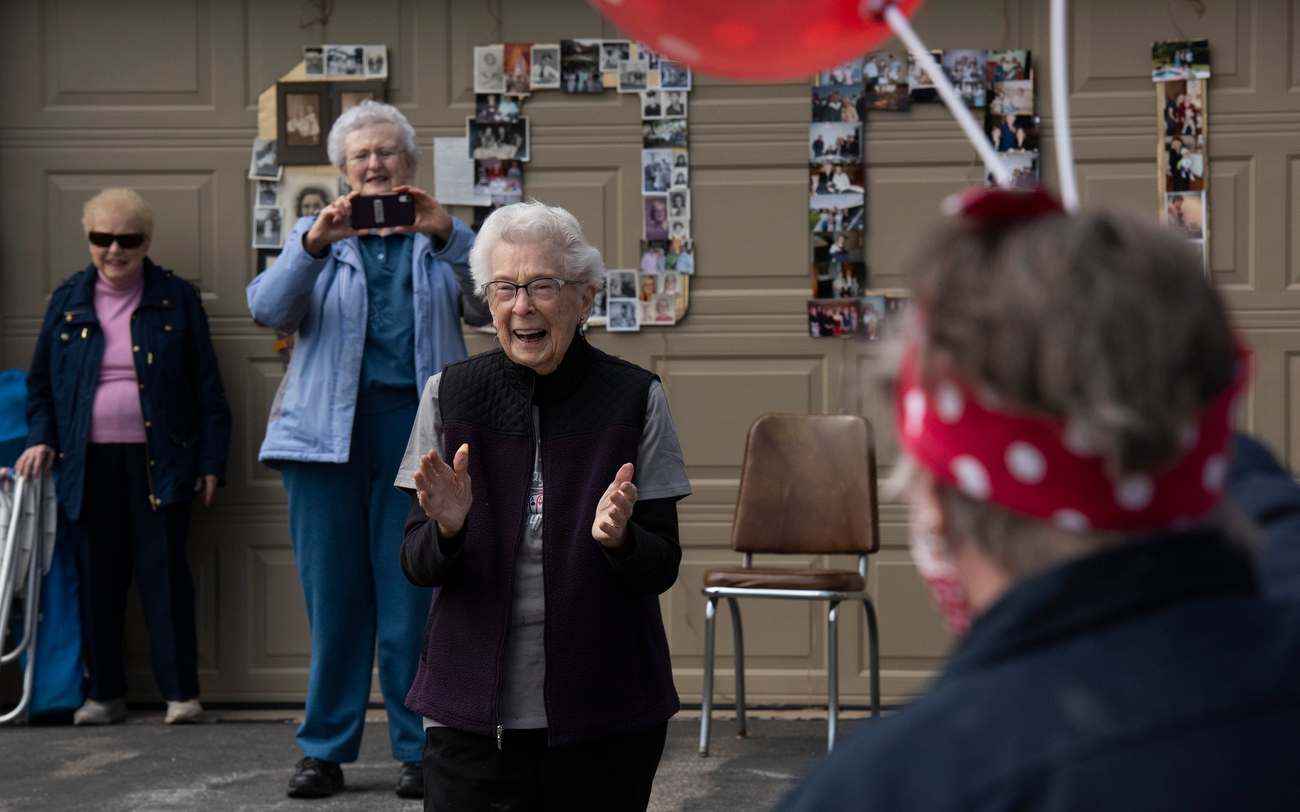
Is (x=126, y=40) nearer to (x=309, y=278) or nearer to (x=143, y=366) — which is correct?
(x=143, y=366)

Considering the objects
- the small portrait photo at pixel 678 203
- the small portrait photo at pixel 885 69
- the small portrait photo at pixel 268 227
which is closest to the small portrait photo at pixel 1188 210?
the small portrait photo at pixel 885 69

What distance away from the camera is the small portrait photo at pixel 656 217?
15.4 ft

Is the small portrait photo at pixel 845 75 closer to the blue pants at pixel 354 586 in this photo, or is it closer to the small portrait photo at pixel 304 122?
the small portrait photo at pixel 304 122

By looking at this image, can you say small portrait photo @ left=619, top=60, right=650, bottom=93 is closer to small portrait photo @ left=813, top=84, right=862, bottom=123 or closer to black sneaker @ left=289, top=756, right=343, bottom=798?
small portrait photo @ left=813, top=84, right=862, bottom=123

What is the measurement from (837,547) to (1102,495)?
3.64 m

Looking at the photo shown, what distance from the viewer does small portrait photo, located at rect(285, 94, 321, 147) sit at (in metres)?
4.70

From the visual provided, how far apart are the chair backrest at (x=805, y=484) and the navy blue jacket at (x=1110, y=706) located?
359 centimetres

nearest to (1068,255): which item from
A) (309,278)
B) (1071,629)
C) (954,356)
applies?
(954,356)

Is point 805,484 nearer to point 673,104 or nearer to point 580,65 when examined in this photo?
point 673,104

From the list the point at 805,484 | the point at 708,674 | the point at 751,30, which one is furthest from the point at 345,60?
the point at 751,30

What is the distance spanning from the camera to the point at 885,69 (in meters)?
4.62

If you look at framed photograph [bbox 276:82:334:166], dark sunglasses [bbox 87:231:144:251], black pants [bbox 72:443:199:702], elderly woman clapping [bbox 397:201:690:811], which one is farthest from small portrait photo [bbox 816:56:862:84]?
black pants [bbox 72:443:199:702]

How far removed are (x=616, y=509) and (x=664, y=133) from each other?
2.95 meters

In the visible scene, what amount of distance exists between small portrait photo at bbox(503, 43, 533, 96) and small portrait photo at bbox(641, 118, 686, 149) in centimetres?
47
